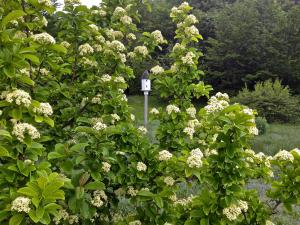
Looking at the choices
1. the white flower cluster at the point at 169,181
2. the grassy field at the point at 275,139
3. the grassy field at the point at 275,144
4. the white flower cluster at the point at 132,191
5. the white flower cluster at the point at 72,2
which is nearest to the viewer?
the white flower cluster at the point at 169,181

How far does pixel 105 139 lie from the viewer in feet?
7.70

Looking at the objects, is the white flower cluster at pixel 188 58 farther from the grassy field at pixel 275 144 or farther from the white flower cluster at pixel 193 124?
the grassy field at pixel 275 144

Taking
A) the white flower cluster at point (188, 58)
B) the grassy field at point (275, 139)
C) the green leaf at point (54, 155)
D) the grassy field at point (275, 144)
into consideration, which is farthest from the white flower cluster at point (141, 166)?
the grassy field at point (275, 139)

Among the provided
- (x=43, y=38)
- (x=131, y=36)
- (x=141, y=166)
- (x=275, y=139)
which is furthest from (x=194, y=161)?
(x=275, y=139)

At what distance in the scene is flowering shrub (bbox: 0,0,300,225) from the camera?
207 centimetres

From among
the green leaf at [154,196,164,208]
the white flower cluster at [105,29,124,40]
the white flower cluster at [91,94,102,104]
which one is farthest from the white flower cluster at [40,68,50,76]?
the green leaf at [154,196,164,208]

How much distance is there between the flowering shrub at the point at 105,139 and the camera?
2.07 meters

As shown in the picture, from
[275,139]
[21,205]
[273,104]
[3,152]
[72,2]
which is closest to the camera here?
[21,205]

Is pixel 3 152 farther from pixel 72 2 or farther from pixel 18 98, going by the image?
pixel 72 2

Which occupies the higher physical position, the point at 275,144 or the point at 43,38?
the point at 43,38

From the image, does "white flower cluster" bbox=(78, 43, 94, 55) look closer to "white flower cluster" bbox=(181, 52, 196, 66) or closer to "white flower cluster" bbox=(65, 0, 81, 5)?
"white flower cluster" bbox=(65, 0, 81, 5)

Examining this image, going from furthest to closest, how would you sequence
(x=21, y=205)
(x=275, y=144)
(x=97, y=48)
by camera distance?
(x=275, y=144)
(x=97, y=48)
(x=21, y=205)

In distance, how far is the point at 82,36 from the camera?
305 cm

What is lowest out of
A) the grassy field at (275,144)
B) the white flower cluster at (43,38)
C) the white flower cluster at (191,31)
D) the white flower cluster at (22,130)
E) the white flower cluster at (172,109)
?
the grassy field at (275,144)
